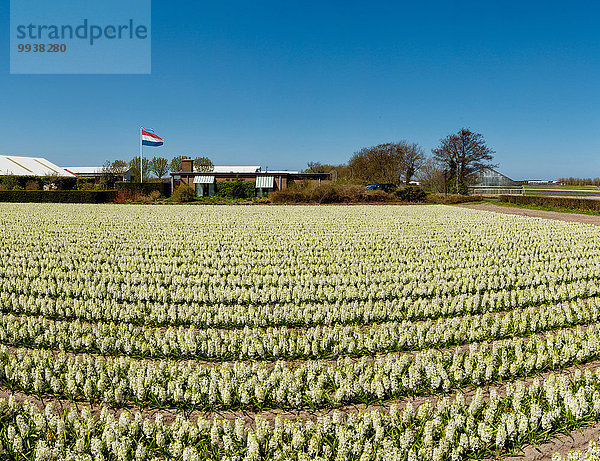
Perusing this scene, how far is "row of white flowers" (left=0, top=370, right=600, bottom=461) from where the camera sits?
3.23 m

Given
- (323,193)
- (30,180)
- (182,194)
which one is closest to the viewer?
(323,193)

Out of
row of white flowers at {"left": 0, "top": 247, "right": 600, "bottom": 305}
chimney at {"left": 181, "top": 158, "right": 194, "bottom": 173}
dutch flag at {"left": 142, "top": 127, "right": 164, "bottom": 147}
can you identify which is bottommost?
row of white flowers at {"left": 0, "top": 247, "right": 600, "bottom": 305}

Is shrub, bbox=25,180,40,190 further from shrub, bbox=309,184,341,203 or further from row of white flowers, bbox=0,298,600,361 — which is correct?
row of white flowers, bbox=0,298,600,361

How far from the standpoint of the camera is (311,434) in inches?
138

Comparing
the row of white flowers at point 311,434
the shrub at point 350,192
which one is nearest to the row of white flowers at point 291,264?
the row of white flowers at point 311,434

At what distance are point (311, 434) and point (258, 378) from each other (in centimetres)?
99

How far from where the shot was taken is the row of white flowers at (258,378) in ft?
13.3

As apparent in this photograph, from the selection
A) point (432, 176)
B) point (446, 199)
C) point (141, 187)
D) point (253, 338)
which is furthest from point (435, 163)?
point (253, 338)

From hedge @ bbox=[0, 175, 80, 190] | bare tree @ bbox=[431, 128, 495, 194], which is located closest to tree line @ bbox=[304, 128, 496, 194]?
bare tree @ bbox=[431, 128, 495, 194]

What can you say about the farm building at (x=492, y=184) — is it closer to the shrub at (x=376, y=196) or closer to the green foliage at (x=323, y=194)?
the shrub at (x=376, y=196)

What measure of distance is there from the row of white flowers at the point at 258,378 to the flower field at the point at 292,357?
0.02 meters

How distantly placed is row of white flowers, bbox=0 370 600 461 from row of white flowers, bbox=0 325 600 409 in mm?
304

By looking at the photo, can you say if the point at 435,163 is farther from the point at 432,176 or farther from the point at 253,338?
the point at 253,338

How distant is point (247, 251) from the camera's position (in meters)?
11.8
